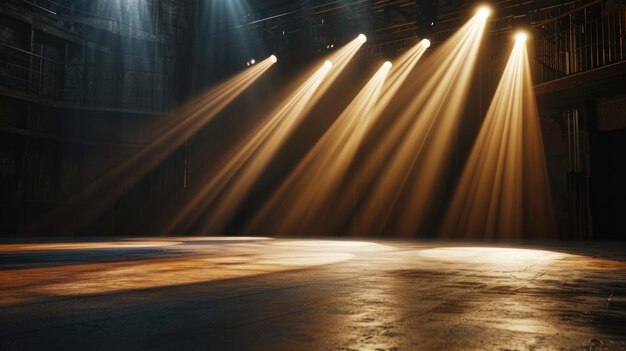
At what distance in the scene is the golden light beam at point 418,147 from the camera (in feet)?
61.8

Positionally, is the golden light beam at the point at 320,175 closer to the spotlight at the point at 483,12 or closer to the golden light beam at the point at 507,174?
the golden light beam at the point at 507,174

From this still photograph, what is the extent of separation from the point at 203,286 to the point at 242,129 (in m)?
18.1

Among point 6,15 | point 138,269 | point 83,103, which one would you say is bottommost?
point 138,269

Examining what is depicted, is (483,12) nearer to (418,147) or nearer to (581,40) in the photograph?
(581,40)

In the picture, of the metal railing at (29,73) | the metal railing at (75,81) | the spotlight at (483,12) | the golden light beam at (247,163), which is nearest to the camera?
the spotlight at (483,12)

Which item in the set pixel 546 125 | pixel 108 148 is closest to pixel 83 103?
pixel 108 148

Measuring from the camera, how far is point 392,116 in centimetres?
1992

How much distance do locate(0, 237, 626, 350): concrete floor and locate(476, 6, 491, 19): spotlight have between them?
9.70 m

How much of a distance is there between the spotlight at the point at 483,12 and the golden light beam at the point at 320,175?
16.3 ft

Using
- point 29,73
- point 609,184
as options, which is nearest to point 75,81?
→ point 29,73

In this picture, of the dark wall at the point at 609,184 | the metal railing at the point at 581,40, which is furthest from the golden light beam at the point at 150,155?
the dark wall at the point at 609,184

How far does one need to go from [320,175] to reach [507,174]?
23.2 feet

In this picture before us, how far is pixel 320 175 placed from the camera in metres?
20.7

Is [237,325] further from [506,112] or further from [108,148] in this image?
[108,148]
